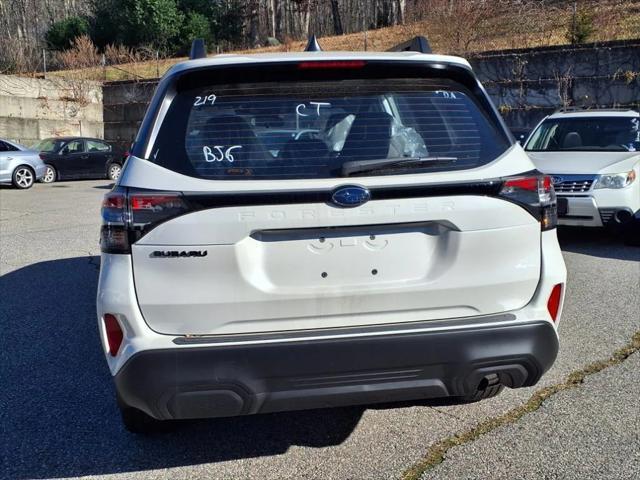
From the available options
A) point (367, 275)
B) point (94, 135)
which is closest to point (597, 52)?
point (367, 275)

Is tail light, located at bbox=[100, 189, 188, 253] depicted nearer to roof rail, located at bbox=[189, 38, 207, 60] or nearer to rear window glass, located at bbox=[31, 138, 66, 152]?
roof rail, located at bbox=[189, 38, 207, 60]

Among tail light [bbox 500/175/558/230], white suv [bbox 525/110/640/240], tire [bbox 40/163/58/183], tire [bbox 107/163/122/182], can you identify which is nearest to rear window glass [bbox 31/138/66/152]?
tire [bbox 40/163/58/183]

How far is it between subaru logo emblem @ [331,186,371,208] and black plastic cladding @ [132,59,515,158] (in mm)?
621

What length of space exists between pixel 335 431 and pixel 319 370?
0.99 meters

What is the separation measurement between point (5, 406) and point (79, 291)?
106 inches

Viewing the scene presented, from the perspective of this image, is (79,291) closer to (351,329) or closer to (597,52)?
(351,329)

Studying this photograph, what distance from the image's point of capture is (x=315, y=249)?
111 inches

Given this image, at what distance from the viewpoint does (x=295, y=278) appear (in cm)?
281

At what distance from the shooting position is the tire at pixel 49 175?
20203mm

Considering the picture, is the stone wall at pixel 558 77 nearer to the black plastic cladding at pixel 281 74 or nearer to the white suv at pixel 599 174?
the white suv at pixel 599 174

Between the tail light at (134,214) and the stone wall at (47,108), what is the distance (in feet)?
79.5

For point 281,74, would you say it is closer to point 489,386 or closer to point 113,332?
point 113,332

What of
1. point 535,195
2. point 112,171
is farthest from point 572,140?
point 112,171

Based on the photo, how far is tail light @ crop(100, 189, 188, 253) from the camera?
9.00 feet
